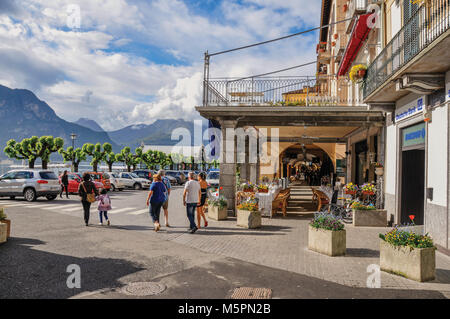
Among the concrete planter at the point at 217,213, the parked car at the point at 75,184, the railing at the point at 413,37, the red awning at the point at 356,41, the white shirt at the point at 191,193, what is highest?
the red awning at the point at 356,41

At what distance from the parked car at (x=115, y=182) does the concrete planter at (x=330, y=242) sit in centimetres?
2450

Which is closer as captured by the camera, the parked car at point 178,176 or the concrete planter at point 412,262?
the concrete planter at point 412,262

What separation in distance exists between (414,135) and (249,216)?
5.45m

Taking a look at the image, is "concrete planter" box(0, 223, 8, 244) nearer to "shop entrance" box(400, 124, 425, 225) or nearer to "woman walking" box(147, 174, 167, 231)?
"woman walking" box(147, 174, 167, 231)

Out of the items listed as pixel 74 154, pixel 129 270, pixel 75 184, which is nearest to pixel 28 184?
pixel 75 184

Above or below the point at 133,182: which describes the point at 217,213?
below

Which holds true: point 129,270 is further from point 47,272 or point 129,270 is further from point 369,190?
point 369,190

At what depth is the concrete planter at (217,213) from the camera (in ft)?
42.3

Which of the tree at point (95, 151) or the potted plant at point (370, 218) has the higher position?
the tree at point (95, 151)

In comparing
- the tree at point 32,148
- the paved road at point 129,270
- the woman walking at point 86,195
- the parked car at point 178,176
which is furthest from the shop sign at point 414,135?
the parked car at point 178,176

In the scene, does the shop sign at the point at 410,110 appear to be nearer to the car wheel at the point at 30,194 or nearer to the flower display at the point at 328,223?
the flower display at the point at 328,223

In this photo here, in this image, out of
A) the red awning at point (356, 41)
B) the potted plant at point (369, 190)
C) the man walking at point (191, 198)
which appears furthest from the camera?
the red awning at point (356, 41)

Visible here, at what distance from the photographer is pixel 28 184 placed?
61.6ft
